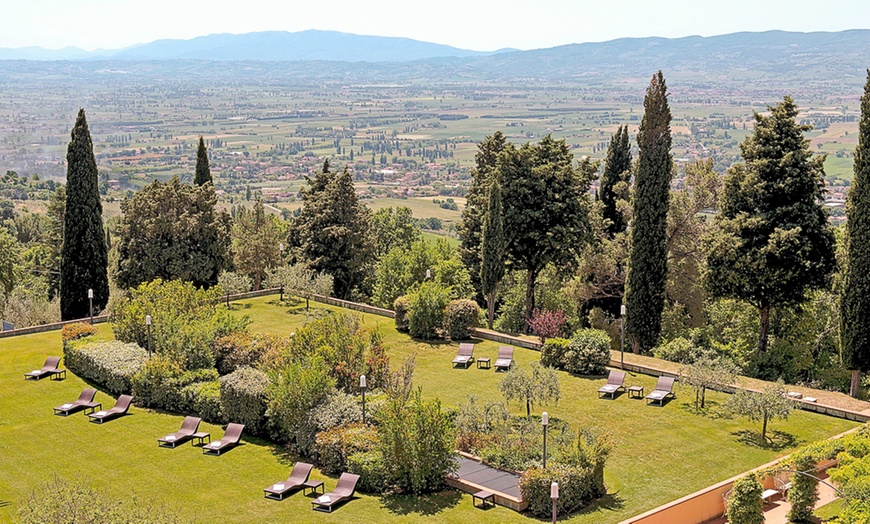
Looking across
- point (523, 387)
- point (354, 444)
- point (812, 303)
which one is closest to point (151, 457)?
point (354, 444)

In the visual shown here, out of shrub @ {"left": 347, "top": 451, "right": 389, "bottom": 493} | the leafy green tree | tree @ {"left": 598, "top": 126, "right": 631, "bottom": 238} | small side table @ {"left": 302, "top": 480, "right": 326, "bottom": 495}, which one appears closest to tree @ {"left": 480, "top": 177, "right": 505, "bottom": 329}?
tree @ {"left": 598, "top": 126, "right": 631, "bottom": 238}

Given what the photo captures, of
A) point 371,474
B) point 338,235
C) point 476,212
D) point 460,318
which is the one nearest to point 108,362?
point 371,474

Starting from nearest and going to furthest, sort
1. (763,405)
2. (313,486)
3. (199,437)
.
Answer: (313,486) < (763,405) < (199,437)

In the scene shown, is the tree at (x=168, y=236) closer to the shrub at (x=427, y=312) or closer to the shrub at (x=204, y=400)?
the shrub at (x=427, y=312)

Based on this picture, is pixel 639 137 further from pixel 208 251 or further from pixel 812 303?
pixel 208 251

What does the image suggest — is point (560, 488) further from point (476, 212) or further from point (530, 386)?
point (476, 212)

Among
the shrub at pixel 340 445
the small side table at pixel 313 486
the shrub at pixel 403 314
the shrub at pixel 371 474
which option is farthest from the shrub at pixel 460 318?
the small side table at pixel 313 486

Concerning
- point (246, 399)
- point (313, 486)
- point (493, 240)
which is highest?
point (493, 240)
